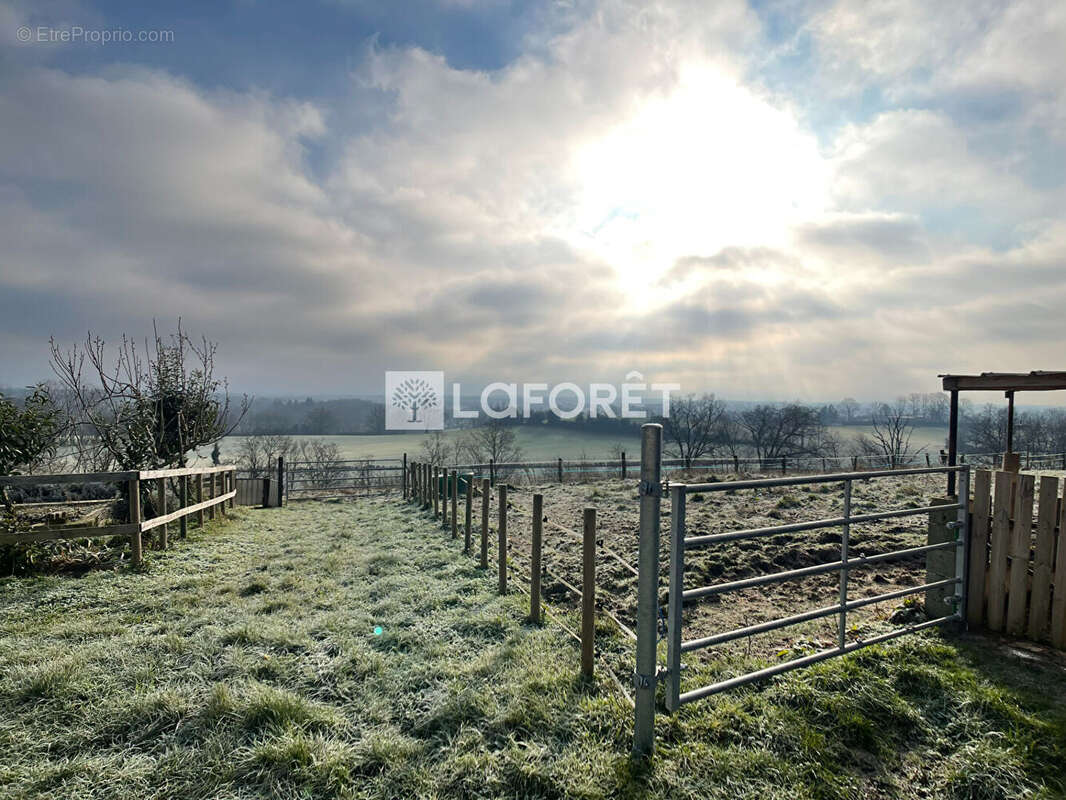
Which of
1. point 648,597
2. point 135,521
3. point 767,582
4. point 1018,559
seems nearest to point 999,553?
point 1018,559

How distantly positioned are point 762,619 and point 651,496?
123 inches

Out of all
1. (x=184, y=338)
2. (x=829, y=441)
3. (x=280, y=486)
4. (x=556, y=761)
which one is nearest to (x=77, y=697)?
(x=556, y=761)

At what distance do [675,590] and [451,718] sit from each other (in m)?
1.68

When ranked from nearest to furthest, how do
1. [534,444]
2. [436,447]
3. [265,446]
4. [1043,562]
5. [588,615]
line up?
[588,615]
[1043,562]
[265,446]
[436,447]
[534,444]

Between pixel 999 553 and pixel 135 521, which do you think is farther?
pixel 135 521

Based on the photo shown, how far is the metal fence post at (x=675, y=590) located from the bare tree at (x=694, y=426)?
49196 millimetres

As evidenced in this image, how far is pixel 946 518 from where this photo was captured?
4.46 m

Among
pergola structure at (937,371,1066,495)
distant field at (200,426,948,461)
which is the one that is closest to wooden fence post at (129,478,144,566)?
pergola structure at (937,371,1066,495)

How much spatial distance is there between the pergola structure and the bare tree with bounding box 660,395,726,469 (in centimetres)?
4405

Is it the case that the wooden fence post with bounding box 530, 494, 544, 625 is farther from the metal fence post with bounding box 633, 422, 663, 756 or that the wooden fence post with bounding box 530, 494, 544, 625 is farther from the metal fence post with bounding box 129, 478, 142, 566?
the metal fence post with bounding box 129, 478, 142, 566

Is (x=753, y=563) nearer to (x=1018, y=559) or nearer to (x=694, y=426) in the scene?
(x=1018, y=559)

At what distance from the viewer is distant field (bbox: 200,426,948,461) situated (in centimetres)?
5991

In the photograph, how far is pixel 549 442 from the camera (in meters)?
67.6

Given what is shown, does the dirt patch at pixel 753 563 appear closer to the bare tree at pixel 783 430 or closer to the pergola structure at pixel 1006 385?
the pergola structure at pixel 1006 385
